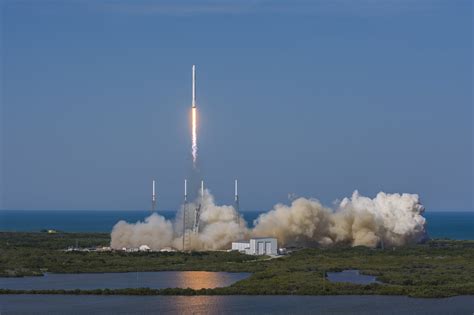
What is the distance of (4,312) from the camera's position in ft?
168

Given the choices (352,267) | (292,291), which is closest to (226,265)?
(352,267)

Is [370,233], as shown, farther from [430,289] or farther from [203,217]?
[430,289]

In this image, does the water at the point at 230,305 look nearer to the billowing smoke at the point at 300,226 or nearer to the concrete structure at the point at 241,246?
the concrete structure at the point at 241,246

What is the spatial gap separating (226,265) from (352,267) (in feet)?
30.9

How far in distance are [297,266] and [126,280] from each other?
13.4 metres

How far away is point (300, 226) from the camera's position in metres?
96.3

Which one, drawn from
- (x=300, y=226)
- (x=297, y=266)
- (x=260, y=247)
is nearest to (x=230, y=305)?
(x=297, y=266)

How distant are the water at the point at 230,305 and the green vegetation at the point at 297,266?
1833 mm

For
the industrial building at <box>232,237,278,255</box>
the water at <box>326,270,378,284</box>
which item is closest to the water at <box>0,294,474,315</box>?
the water at <box>326,270,378,284</box>

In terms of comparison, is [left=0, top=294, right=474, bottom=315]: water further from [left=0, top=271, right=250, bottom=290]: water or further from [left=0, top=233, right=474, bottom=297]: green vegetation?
[left=0, top=271, right=250, bottom=290]: water

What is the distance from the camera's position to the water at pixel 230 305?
5166cm

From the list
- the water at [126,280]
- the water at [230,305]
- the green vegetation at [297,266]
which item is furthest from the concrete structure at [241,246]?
the water at [230,305]

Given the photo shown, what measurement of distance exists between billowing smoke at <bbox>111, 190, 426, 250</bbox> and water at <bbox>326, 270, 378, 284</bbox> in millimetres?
22293

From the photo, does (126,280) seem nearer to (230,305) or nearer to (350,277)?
(350,277)
